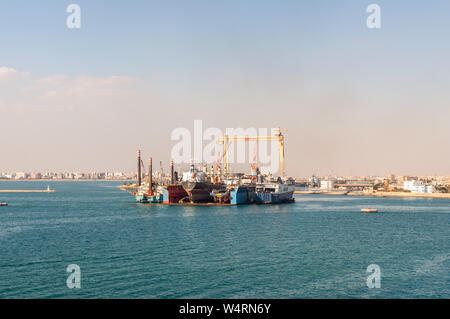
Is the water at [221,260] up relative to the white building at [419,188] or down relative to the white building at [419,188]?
up

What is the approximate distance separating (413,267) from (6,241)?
35543 mm

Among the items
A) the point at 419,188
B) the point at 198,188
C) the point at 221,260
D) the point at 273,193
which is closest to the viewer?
the point at 221,260

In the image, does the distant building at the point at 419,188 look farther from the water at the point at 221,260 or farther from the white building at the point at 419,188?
the water at the point at 221,260

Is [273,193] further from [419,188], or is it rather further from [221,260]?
[419,188]

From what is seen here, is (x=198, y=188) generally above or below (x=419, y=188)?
above

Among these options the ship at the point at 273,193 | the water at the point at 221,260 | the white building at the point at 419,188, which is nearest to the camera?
the water at the point at 221,260

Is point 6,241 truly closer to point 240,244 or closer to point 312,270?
point 240,244

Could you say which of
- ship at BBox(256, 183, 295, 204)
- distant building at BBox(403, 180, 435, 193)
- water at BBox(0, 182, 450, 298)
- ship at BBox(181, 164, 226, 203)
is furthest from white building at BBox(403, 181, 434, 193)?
water at BBox(0, 182, 450, 298)

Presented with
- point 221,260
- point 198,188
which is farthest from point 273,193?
point 221,260

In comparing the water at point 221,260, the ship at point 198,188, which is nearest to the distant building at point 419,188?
the ship at point 198,188
